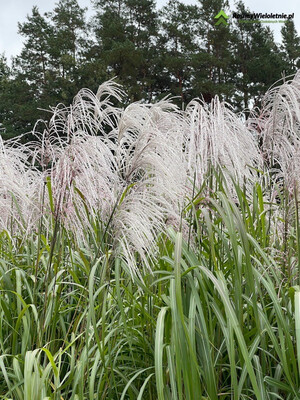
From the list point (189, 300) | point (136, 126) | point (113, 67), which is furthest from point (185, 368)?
point (113, 67)

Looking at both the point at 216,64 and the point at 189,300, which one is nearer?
the point at 189,300

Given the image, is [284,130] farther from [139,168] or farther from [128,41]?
[128,41]

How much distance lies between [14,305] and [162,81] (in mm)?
25659

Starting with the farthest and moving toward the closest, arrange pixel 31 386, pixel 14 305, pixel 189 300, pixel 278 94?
pixel 14 305
pixel 278 94
pixel 189 300
pixel 31 386

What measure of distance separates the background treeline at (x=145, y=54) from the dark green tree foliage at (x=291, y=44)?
56 mm

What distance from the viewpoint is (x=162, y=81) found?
90.0ft

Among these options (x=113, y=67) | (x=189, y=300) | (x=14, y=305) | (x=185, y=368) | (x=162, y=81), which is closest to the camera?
(x=185, y=368)

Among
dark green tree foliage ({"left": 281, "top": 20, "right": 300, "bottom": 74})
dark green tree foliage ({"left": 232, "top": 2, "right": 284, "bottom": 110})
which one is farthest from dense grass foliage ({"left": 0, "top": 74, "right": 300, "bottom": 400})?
dark green tree foliage ({"left": 281, "top": 20, "right": 300, "bottom": 74})

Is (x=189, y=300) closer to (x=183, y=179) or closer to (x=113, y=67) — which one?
(x=183, y=179)

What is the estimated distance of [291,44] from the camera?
94.2 feet

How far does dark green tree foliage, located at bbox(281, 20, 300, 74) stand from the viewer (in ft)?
91.9

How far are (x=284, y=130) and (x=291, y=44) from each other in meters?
28.5

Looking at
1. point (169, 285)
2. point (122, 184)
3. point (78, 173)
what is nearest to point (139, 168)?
point (122, 184)

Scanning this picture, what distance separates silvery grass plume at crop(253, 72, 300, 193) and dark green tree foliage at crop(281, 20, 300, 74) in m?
26.7
